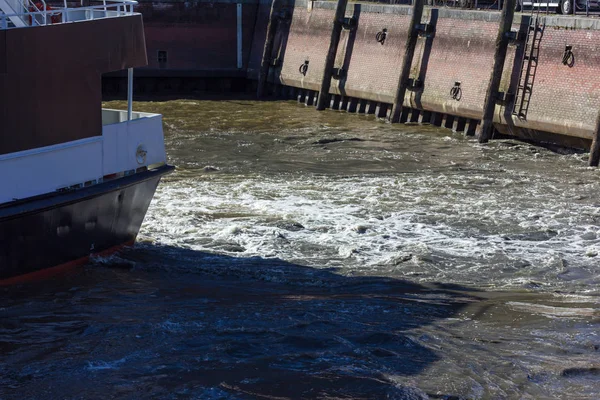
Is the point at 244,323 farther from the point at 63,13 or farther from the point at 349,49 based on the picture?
the point at 349,49

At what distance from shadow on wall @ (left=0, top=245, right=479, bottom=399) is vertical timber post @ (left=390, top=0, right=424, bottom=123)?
13.6 m

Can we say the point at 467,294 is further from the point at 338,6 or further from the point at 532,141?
the point at 338,6

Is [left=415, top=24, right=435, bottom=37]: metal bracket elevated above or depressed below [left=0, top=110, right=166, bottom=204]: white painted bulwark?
above

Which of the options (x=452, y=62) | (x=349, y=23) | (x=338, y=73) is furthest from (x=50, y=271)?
(x=349, y=23)

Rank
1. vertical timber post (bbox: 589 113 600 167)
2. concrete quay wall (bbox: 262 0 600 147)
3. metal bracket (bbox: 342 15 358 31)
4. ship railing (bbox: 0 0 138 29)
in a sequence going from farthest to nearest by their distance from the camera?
metal bracket (bbox: 342 15 358 31), concrete quay wall (bbox: 262 0 600 147), vertical timber post (bbox: 589 113 600 167), ship railing (bbox: 0 0 138 29)

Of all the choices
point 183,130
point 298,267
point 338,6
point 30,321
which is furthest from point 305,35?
point 30,321

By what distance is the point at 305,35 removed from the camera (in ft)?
A: 99.2

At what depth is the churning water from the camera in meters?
8.45

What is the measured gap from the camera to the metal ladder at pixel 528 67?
70.5 ft

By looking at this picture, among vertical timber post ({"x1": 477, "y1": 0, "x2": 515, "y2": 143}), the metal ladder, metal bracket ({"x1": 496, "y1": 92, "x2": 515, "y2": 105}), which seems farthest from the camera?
metal bracket ({"x1": 496, "y1": 92, "x2": 515, "y2": 105})

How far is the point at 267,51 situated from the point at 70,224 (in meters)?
20.3

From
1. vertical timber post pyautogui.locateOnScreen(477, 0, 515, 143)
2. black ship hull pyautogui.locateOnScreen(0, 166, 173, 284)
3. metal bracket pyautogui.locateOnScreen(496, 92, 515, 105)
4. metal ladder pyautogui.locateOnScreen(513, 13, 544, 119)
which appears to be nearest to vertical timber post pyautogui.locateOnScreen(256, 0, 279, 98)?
vertical timber post pyautogui.locateOnScreen(477, 0, 515, 143)

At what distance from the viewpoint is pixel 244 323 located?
970cm

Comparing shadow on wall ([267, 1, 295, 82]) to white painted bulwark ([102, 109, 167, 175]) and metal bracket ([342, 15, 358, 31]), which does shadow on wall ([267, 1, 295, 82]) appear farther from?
white painted bulwark ([102, 109, 167, 175])
